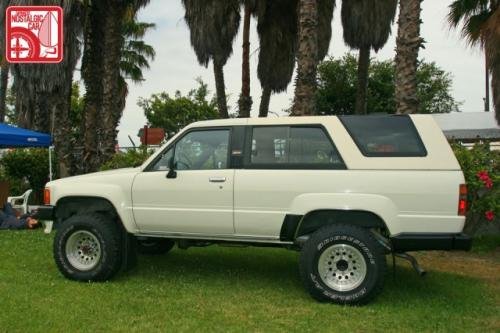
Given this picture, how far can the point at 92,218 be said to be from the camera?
6777 millimetres

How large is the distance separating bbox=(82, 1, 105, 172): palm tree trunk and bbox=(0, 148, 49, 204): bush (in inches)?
65.2

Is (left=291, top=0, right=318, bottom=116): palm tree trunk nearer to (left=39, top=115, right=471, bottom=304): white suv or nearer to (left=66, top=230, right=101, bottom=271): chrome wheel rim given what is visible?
(left=39, top=115, right=471, bottom=304): white suv

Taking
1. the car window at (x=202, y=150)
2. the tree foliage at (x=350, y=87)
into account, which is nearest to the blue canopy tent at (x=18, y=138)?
the car window at (x=202, y=150)

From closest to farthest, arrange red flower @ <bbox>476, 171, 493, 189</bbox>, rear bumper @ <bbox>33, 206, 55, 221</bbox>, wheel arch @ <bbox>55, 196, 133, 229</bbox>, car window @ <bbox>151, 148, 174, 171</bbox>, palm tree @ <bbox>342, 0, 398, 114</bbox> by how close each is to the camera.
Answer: car window @ <bbox>151, 148, 174, 171</bbox>
wheel arch @ <bbox>55, 196, 133, 229</bbox>
rear bumper @ <bbox>33, 206, 55, 221</bbox>
red flower @ <bbox>476, 171, 493, 189</bbox>
palm tree @ <bbox>342, 0, 398, 114</bbox>

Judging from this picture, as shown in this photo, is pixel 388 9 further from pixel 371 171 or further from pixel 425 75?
pixel 425 75

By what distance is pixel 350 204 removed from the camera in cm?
587

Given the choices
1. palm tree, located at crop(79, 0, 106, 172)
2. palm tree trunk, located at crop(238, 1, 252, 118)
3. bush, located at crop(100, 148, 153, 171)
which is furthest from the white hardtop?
palm tree trunk, located at crop(238, 1, 252, 118)

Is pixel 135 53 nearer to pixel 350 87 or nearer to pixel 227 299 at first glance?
pixel 350 87

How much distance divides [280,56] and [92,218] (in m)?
14.9

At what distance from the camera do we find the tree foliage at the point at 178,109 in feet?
164

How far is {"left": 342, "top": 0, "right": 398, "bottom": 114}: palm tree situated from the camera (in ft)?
65.9

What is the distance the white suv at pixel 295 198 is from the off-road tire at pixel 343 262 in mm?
10

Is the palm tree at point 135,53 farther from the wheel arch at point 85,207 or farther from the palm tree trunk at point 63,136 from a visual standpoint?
the wheel arch at point 85,207

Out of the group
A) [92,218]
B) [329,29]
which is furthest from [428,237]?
[329,29]
